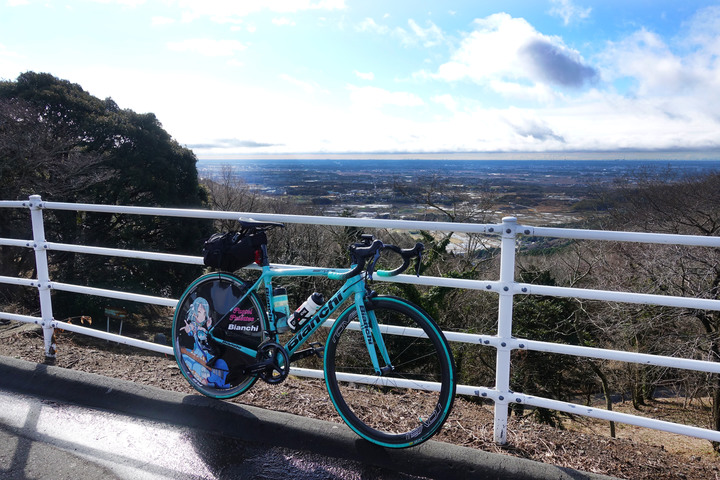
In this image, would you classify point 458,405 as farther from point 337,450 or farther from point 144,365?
point 144,365

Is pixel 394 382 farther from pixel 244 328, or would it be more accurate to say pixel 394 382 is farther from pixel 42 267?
pixel 42 267

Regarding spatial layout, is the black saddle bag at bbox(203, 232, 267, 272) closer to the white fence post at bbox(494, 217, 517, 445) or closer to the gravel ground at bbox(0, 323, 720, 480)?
the gravel ground at bbox(0, 323, 720, 480)

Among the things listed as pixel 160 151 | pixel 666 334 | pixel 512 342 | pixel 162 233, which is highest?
pixel 160 151

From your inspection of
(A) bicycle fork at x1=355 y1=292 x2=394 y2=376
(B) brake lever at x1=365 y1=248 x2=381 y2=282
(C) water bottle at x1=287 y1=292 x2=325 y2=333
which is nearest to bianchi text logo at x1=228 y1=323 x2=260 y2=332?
(C) water bottle at x1=287 y1=292 x2=325 y2=333

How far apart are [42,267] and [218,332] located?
182 centimetres

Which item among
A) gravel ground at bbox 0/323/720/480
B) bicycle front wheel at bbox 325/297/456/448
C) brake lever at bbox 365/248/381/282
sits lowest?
gravel ground at bbox 0/323/720/480

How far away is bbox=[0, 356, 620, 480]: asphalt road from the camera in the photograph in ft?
8.77

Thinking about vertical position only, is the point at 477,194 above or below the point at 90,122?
below

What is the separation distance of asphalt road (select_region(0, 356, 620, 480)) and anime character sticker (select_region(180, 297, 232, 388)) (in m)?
0.14

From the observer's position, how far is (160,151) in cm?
2256

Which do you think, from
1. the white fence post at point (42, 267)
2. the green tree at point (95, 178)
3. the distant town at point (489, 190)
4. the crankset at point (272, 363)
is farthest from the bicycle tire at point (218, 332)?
the distant town at point (489, 190)

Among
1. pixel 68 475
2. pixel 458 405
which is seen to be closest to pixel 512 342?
pixel 458 405

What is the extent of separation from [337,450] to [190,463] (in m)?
0.80

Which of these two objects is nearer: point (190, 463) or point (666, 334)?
point (190, 463)
